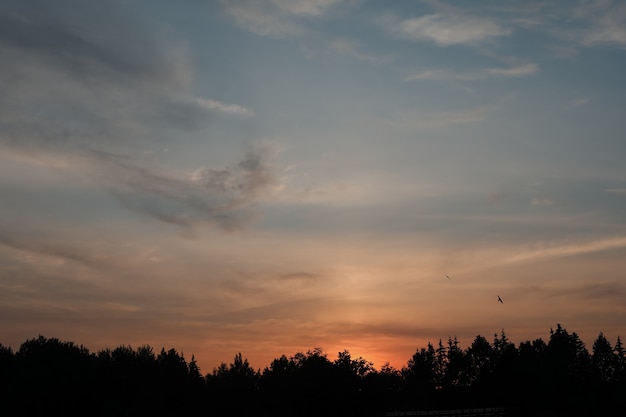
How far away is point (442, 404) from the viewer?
181m

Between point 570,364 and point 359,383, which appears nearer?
point 359,383

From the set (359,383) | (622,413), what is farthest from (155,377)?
(622,413)

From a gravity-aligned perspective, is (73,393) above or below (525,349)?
below

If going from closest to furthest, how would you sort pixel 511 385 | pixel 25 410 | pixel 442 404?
pixel 25 410 < pixel 511 385 < pixel 442 404

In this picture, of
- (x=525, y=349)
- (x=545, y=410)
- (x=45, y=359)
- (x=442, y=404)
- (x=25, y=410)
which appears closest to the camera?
(x=25, y=410)

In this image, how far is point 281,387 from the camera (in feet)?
501

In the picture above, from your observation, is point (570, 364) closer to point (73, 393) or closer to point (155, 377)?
point (155, 377)

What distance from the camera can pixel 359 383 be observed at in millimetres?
141125

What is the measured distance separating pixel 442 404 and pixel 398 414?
2205 inches

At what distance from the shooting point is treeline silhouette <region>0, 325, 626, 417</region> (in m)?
132

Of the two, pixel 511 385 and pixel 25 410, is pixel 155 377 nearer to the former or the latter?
pixel 25 410

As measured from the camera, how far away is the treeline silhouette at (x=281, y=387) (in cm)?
13150

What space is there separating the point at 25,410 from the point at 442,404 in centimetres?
10097

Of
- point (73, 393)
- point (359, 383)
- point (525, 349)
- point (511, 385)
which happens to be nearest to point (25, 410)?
point (73, 393)
